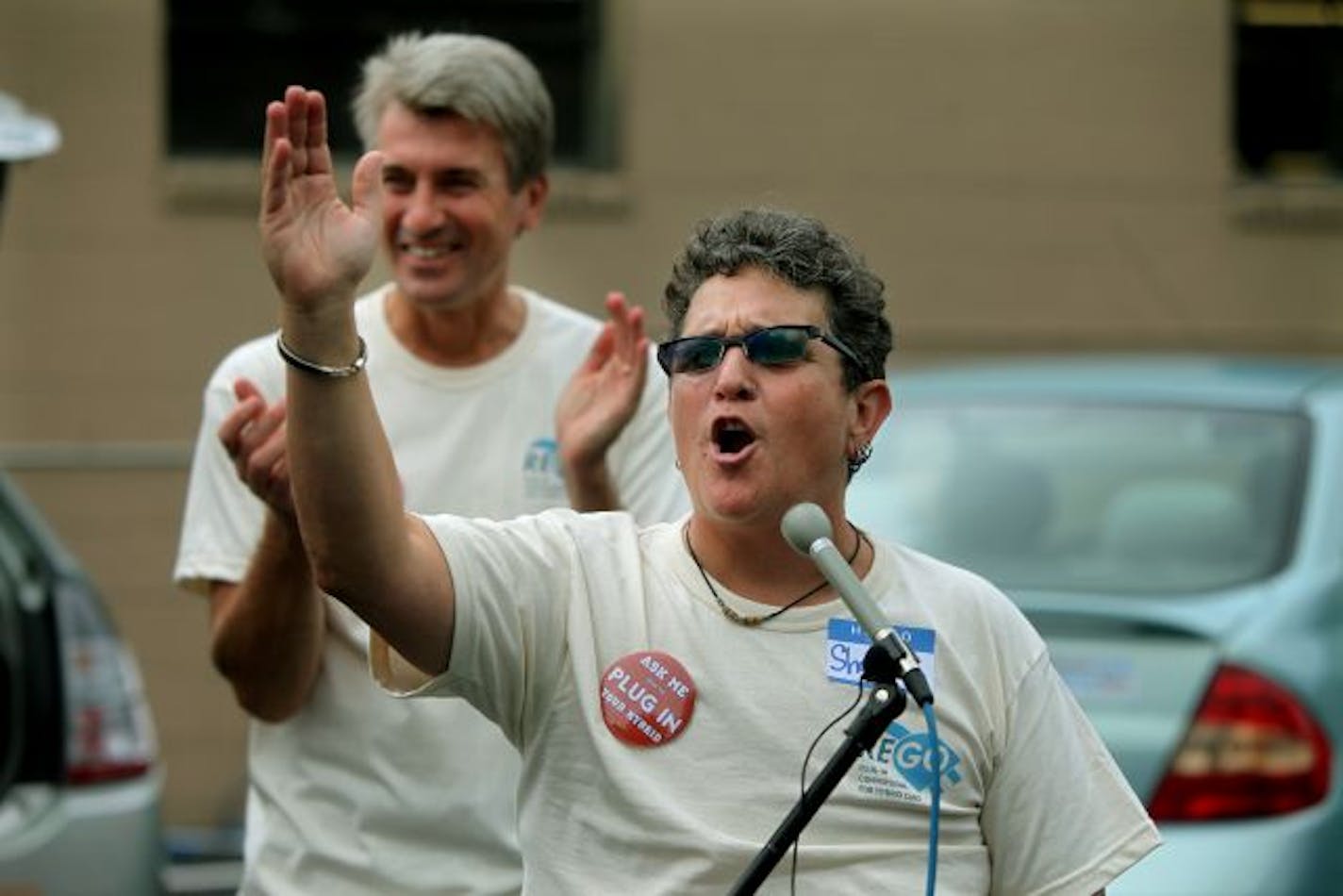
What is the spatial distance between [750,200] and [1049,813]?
8.71 m

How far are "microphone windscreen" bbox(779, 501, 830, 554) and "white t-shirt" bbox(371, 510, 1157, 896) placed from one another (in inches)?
10.8

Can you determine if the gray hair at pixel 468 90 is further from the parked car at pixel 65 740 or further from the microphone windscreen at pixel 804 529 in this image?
the parked car at pixel 65 740

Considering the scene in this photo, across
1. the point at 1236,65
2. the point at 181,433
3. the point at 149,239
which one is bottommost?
the point at 181,433

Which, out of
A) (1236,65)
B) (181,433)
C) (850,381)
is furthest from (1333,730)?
(1236,65)

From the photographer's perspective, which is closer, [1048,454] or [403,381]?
[403,381]

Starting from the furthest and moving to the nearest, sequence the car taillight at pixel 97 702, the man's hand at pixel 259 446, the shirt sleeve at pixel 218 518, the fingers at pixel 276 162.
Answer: the car taillight at pixel 97 702, the shirt sleeve at pixel 218 518, the man's hand at pixel 259 446, the fingers at pixel 276 162

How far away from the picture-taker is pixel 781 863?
3.11 metres

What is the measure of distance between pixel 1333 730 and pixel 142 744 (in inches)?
95.1

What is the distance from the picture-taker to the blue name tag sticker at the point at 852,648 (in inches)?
124

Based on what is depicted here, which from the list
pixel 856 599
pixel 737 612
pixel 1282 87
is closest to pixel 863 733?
pixel 856 599

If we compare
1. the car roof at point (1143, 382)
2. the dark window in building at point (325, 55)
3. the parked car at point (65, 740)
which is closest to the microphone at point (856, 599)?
the parked car at point (65, 740)

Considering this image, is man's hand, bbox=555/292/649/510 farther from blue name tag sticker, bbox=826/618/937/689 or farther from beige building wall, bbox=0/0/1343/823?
beige building wall, bbox=0/0/1343/823

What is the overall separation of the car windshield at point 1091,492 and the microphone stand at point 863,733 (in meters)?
3.13

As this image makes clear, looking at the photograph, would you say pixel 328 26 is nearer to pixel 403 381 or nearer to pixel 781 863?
pixel 403 381
